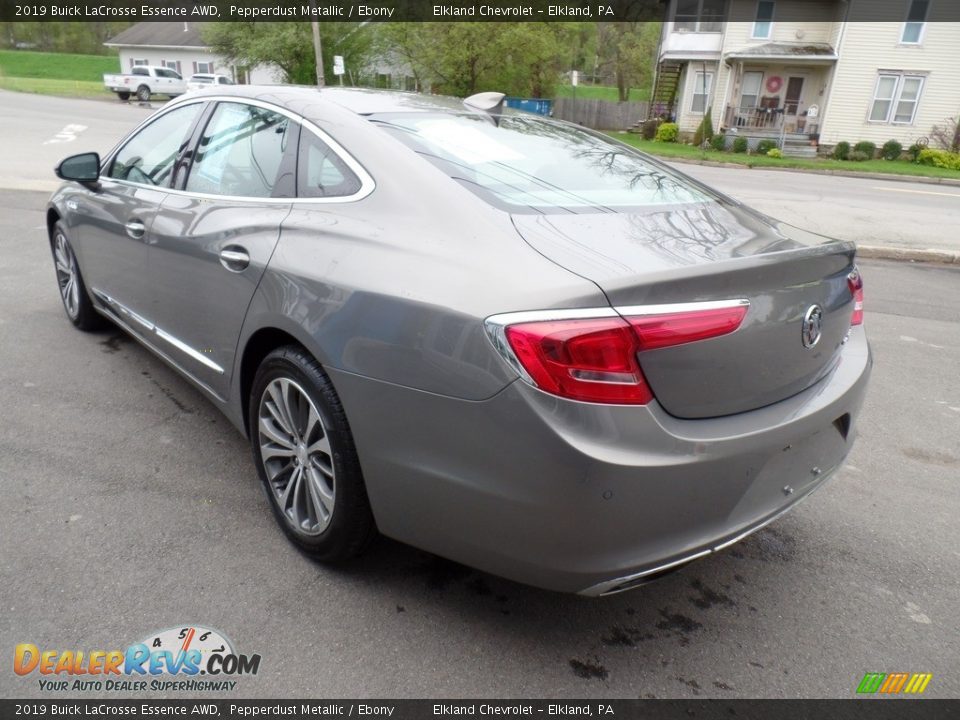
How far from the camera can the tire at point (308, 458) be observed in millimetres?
2307

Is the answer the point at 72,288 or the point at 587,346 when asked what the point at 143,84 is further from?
the point at 587,346

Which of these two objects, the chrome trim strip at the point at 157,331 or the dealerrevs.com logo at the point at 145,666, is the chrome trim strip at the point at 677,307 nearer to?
the dealerrevs.com logo at the point at 145,666

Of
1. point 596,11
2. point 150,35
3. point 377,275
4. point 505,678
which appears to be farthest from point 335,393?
point 150,35

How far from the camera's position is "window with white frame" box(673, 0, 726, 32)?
29891mm

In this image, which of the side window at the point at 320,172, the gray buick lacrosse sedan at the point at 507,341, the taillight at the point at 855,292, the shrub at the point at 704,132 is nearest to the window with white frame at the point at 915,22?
the shrub at the point at 704,132

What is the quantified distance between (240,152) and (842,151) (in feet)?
93.9

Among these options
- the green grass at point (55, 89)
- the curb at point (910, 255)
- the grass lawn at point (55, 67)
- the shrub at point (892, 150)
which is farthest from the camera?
the grass lawn at point (55, 67)

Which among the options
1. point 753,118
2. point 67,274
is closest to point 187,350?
point 67,274

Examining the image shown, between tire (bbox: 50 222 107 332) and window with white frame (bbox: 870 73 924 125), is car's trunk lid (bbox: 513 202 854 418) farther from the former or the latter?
window with white frame (bbox: 870 73 924 125)

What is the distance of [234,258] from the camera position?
2717 millimetres

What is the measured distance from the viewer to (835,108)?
92.3ft

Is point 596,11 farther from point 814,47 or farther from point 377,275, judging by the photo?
point 377,275

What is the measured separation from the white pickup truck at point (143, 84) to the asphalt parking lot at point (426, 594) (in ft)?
132

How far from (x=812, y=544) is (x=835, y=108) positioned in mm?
30171
